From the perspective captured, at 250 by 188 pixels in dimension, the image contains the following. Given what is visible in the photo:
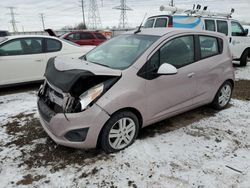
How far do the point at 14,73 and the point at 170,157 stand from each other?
14.5 feet

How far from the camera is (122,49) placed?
331 centimetres

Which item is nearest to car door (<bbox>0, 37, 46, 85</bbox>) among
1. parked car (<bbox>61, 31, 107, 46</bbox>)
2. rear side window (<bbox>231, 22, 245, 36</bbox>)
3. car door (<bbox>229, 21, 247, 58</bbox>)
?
parked car (<bbox>61, 31, 107, 46</bbox>)

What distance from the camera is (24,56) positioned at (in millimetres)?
5375

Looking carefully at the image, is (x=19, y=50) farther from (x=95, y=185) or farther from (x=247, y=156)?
(x=247, y=156)

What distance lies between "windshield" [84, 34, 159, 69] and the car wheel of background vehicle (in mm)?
1923

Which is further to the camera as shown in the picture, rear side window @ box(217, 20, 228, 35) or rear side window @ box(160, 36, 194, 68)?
rear side window @ box(217, 20, 228, 35)

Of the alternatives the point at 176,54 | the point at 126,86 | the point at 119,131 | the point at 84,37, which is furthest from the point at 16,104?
the point at 84,37

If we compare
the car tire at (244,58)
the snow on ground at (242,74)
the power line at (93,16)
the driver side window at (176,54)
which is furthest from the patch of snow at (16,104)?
the power line at (93,16)

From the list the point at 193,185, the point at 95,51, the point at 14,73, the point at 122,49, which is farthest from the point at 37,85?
the point at 193,185

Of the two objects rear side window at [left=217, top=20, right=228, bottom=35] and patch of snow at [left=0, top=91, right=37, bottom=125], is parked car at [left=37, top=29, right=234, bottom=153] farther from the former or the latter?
rear side window at [left=217, top=20, right=228, bottom=35]

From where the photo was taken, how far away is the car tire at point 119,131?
2615mm

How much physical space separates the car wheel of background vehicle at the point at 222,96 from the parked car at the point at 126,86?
0.31m

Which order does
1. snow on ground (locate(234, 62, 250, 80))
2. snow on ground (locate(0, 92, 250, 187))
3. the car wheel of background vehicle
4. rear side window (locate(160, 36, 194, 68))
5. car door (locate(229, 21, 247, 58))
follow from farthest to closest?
car door (locate(229, 21, 247, 58)) < snow on ground (locate(234, 62, 250, 80)) < the car wheel of background vehicle < rear side window (locate(160, 36, 194, 68)) < snow on ground (locate(0, 92, 250, 187))

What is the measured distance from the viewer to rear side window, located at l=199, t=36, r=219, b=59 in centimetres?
363
